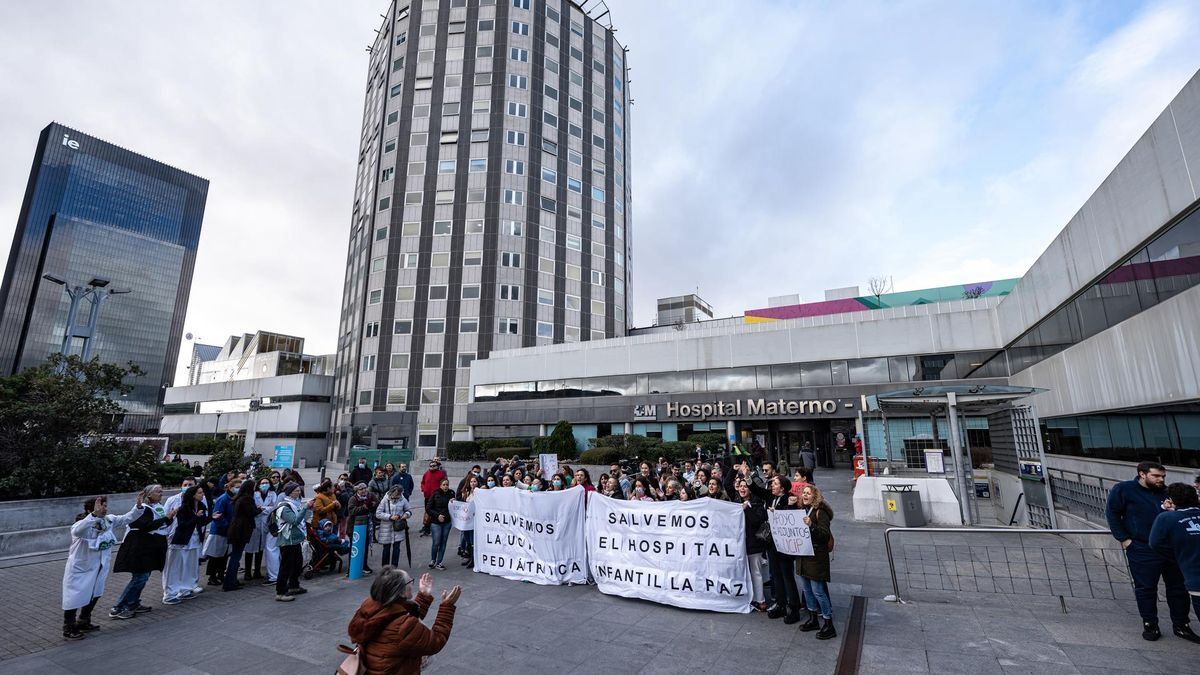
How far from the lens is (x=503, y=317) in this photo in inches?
2169

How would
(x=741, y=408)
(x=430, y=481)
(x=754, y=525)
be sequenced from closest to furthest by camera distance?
(x=754, y=525) < (x=430, y=481) < (x=741, y=408)

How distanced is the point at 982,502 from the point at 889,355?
15.3m

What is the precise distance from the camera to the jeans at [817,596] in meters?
6.99

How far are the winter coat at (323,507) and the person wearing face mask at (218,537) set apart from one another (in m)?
1.58

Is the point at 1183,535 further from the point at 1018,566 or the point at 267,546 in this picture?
the point at 267,546

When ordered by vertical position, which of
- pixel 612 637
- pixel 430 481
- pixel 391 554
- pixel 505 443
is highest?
pixel 505 443

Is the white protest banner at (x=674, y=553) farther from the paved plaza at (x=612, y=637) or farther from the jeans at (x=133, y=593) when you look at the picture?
the jeans at (x=133, y=593)

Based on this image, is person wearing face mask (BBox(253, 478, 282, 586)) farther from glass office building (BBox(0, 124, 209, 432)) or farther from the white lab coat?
glass office building (BBox(0, 124, 209, 432))

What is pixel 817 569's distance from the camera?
23.4 ft

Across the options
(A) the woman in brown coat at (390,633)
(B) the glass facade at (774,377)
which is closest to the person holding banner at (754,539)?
(A) the woman in brown coat at (390,633)

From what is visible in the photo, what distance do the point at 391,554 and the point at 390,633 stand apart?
8473mm

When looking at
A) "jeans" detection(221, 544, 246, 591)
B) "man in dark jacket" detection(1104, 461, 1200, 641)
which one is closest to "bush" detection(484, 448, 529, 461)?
"jeans" detection(221, 544, 246, 591)

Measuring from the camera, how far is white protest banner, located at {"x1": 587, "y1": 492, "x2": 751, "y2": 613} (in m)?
8.28

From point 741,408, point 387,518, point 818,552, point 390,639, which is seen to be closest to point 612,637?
point 818,552
